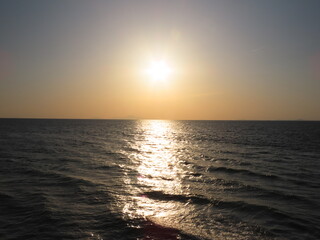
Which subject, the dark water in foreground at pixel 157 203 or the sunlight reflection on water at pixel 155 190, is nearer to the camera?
the dark water in foreground at pixel 157 203

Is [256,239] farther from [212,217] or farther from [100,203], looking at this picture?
[100,203]

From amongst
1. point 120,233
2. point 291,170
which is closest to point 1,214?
point 120,233

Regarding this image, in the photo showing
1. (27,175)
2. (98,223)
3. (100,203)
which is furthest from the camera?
(27,175)

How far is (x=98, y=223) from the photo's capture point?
441 inches

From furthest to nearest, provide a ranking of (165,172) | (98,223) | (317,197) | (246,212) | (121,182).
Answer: (165,172), (121,182), (317,197), (246,212), (98,223)

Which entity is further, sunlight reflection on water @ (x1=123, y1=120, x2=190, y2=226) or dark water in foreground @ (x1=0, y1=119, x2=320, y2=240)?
sunlight reflection on water @ (x1=123, y1=120, x2=190, y2=226)

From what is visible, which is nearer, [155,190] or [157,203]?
[157,203]

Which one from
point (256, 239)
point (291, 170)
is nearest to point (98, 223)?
point (256, 239)

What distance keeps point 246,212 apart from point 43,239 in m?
10.2

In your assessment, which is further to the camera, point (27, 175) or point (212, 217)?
point (27, 175)

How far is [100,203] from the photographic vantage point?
1401 cm

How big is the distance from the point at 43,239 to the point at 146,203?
6.10 m

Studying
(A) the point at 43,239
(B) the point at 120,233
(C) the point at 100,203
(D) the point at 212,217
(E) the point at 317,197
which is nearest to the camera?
(A) the point at 43,239

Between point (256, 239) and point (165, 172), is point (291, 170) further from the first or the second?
point (256, 239)
